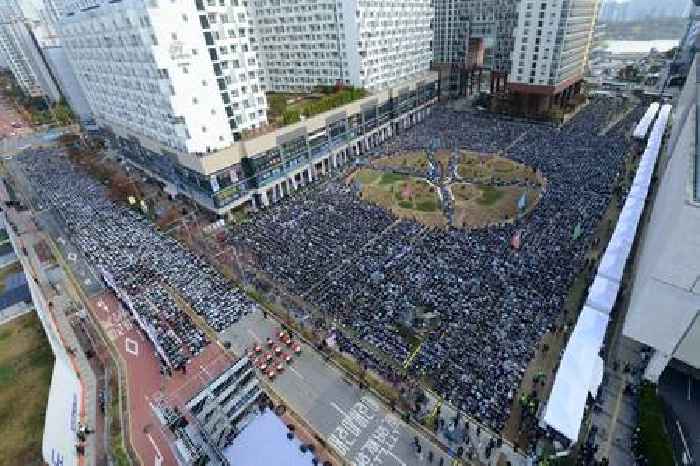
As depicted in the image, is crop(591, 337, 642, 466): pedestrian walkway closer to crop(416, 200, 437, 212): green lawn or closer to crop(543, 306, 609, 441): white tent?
crop(543, 306, 609, 441): white tent

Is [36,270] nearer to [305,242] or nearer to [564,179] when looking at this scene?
[305,242]

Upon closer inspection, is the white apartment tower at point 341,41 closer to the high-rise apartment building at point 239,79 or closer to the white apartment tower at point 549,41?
the high-rise apartment building at point 239,79

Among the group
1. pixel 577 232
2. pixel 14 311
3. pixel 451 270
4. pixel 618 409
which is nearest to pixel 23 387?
pixel 14 311

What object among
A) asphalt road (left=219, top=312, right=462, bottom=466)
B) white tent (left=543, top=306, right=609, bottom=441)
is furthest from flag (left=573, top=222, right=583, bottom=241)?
asphalt road (left=219, top=312, right=462, bottom=466)

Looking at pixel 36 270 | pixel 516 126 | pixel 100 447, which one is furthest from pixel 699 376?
pixel 36 270

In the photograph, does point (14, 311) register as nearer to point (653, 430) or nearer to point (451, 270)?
point (451, 270)

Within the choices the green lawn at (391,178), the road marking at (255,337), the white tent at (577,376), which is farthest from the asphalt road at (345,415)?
the green lawn at (391,178)
